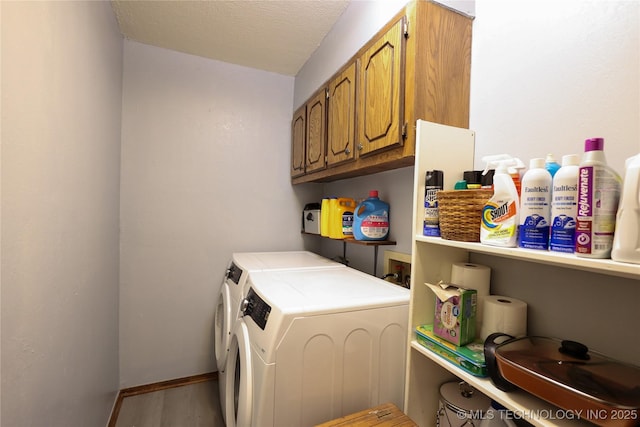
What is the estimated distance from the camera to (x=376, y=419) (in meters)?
0.96

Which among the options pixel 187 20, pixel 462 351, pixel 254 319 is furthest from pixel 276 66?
pixel 462 351

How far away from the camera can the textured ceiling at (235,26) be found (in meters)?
1.75

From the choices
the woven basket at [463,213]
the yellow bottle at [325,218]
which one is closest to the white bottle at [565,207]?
the woven basket at [463,213]

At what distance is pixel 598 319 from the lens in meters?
0.75

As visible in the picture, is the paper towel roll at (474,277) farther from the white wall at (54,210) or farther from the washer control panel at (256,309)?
the white wall at (54,210)

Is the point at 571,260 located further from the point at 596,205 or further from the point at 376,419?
the point at 376,419

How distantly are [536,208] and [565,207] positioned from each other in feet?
0.21

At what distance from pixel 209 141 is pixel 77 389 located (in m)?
1.81

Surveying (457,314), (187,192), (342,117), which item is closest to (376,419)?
(457,314)

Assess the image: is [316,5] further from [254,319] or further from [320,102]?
[254,319]

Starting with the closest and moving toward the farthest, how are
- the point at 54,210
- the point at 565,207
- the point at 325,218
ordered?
the point at 565,207
the point at 54,210
the point at 325,218

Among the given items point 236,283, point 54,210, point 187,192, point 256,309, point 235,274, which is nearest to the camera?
point 54,210

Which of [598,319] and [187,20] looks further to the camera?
[187,20]

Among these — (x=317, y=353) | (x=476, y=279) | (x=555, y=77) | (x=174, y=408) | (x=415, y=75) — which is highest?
(x=415, y=75)
